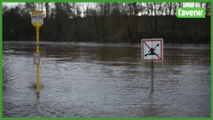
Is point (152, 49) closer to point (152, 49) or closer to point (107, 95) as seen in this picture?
point (152, 49)

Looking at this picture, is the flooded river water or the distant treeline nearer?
the flooded river water

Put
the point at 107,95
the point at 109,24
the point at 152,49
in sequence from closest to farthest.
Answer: the point at 107,95 → the point at 152,49 → the point at 109,24

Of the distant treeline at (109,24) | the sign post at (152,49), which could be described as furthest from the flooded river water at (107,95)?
the distant treeline at (109,24)

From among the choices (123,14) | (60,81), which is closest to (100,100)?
(60,81)

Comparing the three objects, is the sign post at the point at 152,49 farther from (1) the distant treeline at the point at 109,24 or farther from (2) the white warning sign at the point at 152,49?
(1) the distant treeline at the point at 109,24

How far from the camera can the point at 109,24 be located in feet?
246

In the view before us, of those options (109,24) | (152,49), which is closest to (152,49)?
(152,49)

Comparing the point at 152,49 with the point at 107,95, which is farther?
the point at 152,49

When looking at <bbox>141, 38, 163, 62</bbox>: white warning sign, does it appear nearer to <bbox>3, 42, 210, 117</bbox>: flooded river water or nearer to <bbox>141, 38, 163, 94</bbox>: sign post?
<bbox>141, 38, 163, 94</bbox>: sign post

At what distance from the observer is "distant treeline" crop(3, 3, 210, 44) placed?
68188mm

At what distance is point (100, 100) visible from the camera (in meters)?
9.59

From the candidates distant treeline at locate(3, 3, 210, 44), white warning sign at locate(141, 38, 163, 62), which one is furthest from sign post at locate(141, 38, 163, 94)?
distant treeline at locate(3, 3, 210, 44)

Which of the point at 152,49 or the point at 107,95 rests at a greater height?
the point at 152,49

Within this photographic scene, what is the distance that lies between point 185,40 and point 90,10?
81.1 feet
